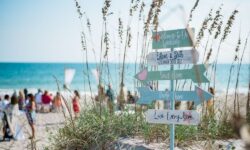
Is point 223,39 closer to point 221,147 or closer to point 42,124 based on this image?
point 221,147

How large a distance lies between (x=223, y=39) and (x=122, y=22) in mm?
1534

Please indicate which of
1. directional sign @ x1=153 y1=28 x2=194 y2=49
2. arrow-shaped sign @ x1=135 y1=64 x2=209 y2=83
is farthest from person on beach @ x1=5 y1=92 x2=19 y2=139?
directional sign @ x1=153 y1=28 x2=194 y2=49

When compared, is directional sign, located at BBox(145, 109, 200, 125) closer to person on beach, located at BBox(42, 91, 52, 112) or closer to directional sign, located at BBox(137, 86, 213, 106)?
directional sign, located at BBox(137, 86, 213, 106)

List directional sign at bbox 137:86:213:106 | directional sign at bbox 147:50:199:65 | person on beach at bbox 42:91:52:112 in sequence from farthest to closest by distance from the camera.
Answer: person on beach at bbox 42:91:52:112 < directional sign at bbox 147:50:199:65 < directional sign at bbox 137:86:213:106

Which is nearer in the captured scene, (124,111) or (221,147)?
(221,147)

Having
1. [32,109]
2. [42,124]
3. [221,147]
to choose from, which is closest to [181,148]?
[221,147]

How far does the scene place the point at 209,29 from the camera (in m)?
4.93

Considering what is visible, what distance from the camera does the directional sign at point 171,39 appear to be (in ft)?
12.5

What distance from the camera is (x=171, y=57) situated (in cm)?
385

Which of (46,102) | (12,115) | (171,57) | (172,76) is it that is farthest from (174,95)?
(46,102)

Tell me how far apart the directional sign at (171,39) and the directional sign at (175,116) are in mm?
753

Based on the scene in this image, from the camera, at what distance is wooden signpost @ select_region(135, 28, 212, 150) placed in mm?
3656

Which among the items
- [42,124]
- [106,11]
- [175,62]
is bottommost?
[42,124]

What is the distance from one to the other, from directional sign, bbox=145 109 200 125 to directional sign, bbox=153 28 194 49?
0.75m
